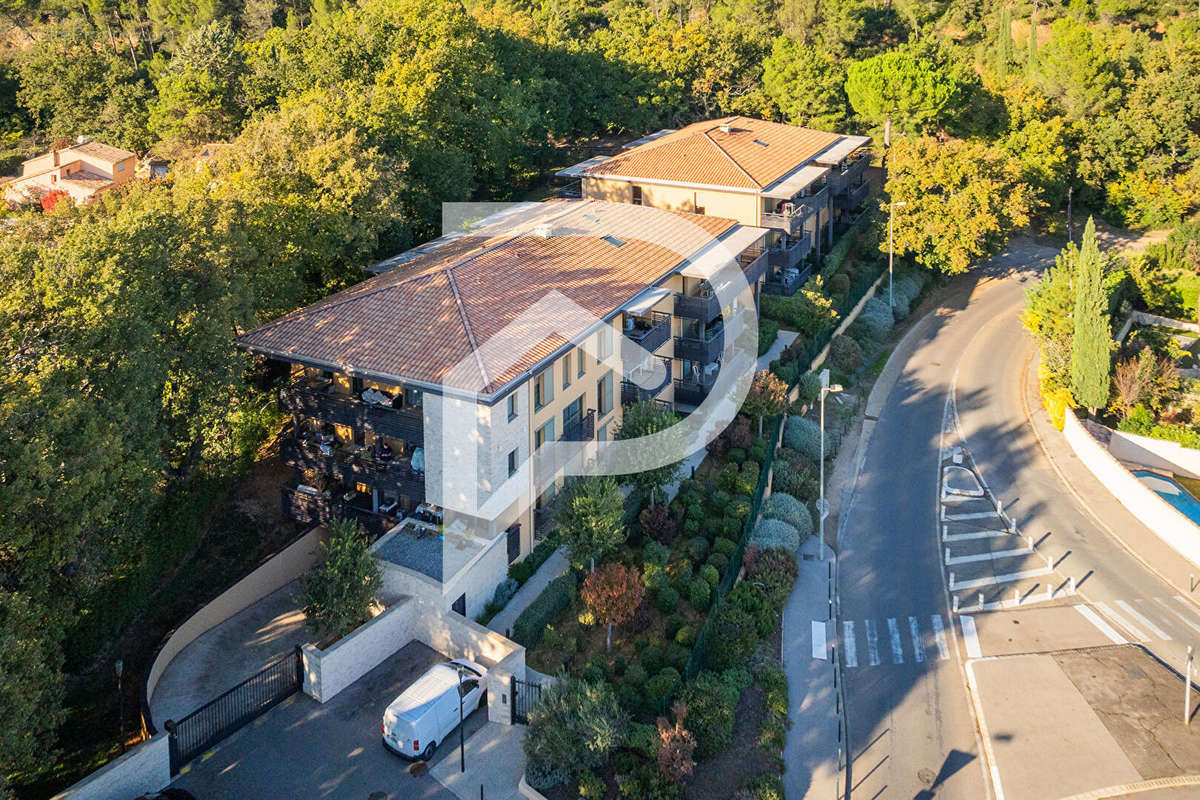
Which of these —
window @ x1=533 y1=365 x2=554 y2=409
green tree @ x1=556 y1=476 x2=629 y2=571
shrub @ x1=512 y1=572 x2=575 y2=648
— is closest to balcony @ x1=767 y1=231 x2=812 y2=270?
window @ x1=533 y1=365 x2=554 y2=409

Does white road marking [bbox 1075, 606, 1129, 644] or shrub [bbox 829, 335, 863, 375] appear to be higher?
shrub [bbox 829, 335, 863, 375]

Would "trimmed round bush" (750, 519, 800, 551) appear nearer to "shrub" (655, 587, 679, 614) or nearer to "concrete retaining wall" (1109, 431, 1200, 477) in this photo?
"shrub" (655, 587, 679, 614)

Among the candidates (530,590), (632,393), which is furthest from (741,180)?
(530,590)

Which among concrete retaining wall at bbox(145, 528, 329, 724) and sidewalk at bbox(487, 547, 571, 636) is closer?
concrete retaining wall at bbox(145, 528, 329, 724)

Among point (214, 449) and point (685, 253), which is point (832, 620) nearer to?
point (685, 253)

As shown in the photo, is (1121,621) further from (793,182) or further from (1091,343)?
(793,182)

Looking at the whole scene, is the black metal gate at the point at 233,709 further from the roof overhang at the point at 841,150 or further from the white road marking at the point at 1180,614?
the roof overhang at the point at 841,150

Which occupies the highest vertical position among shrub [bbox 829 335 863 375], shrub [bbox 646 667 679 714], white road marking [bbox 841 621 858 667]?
shrub [bbox 829 335 863 375]

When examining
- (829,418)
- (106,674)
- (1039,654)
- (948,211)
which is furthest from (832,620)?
(948,211)
